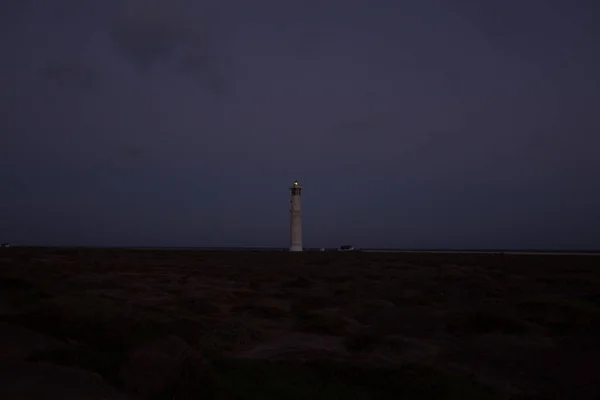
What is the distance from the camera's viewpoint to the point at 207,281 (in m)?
23.2

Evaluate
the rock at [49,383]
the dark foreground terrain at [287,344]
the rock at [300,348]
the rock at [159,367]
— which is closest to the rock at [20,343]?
the dark foreground terrain at [287,344]

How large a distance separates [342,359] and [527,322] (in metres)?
6.95

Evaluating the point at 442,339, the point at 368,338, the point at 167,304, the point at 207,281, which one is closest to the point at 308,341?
the point at 368,338

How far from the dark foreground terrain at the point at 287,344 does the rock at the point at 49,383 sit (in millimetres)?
31

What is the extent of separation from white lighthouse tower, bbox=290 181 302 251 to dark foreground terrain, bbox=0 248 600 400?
50.1m

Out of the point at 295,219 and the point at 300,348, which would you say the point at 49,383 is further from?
the point at 295,219

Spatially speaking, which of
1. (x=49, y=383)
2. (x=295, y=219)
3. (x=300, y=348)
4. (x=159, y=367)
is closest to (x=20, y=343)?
(x=49, y=383)

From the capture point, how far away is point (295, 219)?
69875mm

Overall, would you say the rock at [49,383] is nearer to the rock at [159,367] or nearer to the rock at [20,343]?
the rock at [159,367]

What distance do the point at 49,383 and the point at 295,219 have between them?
61.7m

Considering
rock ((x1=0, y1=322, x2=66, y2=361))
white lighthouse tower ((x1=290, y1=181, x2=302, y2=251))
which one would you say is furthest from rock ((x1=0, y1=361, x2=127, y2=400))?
white lighthouse tower ((x1=290, y1=181, x2=302, y2=251))

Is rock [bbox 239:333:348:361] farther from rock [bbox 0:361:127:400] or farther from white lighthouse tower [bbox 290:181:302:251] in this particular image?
white lighthouse tower [bbox 290:181:302:251]

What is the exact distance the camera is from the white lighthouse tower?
69875 millimetres

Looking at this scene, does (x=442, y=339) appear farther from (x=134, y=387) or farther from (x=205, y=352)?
(x=134, y=387)
